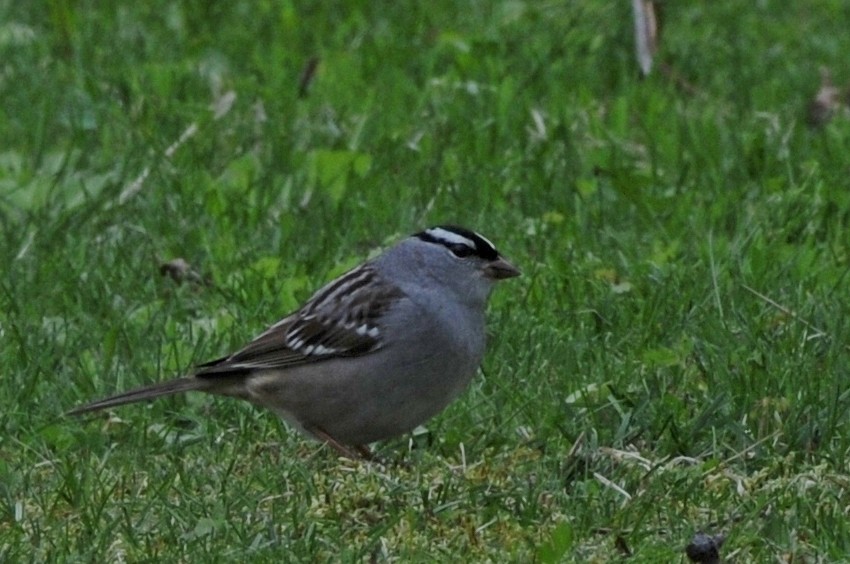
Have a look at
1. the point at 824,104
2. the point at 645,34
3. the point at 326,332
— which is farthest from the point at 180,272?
the point at 824,104

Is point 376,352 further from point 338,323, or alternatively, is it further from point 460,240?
point 460,240

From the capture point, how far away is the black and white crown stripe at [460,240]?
6230 millimetres

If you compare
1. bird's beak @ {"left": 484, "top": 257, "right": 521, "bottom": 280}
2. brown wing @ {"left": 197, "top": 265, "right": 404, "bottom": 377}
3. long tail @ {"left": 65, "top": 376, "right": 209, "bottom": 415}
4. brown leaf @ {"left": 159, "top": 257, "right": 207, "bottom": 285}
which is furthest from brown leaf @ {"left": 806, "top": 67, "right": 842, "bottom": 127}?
long tail @ {"left": 65, "top": 376, "right": 209, "bottom": 415}

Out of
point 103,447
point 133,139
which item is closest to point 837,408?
point 103,447

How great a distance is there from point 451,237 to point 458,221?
1.80 metres

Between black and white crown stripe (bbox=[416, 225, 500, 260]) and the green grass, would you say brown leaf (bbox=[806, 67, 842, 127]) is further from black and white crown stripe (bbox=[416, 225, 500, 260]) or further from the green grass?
black and white crown stripe (bbox=[416, 225, 500, 260])

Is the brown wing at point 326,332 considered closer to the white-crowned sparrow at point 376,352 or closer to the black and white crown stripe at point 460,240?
the white-crowned sparrow at point 376,352

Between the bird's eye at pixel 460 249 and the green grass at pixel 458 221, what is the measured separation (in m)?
0.46

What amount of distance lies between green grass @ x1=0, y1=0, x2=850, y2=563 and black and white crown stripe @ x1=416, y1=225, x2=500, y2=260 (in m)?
0.45

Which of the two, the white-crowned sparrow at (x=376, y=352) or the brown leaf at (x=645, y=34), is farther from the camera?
the brown leaf at (x=645, y=34)

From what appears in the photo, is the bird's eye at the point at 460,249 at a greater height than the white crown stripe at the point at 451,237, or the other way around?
the white crown stripe at the point at 451,237

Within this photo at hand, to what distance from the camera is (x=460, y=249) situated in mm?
6234

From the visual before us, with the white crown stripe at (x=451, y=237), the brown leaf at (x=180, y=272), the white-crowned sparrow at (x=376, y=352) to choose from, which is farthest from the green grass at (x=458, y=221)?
the white crown stripe at (x=451, y=237)

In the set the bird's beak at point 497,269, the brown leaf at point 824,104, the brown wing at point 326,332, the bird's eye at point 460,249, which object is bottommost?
the brown leaf at point 824,104
